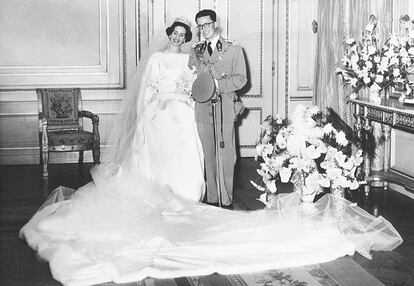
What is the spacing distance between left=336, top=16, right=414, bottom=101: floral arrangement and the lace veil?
1.60 m

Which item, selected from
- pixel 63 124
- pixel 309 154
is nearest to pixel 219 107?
pixel 309 154

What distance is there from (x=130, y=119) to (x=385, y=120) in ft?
7.62

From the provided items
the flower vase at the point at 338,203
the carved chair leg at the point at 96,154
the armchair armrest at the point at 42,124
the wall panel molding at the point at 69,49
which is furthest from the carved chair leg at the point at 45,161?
the flower vase at the point at 338,203

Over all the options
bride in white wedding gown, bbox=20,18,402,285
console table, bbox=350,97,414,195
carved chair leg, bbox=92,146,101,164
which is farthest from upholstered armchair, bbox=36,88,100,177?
console table, bbox=350,97,414,195

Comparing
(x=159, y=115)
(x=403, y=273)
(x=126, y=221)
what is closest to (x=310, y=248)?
(x=403, y=273)

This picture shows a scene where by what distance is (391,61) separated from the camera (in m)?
5.95

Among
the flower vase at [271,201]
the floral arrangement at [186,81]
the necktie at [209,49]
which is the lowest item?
the flower vase at [271,201]

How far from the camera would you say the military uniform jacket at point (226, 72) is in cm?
582

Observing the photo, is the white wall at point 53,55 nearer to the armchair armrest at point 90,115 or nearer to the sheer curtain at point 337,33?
the armchair armrest at point 90,115

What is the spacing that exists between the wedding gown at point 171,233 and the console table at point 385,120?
126cm

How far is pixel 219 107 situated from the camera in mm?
5898

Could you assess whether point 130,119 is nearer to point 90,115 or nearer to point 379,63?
point 90,115

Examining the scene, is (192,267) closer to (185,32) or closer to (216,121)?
(216,121)

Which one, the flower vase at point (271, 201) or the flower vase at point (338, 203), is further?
the flower vase at point (271, 201)
